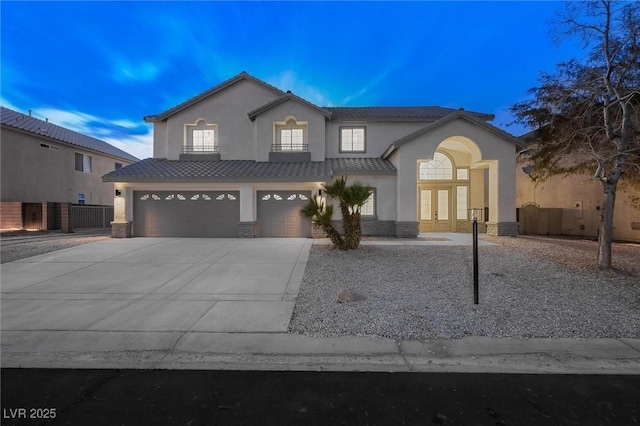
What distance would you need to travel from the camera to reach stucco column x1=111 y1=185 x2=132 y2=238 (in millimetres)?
15203

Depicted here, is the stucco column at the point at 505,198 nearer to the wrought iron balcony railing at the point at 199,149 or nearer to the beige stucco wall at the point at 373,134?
the beige stucco wall at the point at 373,134

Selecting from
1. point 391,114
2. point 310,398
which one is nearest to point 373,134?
point 391,114

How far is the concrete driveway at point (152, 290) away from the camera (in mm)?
5375

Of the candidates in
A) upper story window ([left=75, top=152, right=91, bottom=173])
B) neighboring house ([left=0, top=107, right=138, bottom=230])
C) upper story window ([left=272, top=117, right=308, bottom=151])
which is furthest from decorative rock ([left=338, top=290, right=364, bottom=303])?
upper story window ([left=75, top=152, right=91, bottom=173])

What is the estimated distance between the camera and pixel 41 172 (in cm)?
2116

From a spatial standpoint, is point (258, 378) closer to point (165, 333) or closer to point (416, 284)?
point (165, 333)

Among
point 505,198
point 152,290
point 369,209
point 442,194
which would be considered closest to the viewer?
point 152,290

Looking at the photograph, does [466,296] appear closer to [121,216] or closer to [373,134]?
[373,134]

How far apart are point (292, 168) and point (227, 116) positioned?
571 centimetres

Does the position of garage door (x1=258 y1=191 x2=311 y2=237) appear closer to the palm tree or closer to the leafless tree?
the palm tree

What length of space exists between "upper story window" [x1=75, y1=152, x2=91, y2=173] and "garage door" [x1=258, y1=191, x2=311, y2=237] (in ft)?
59.3

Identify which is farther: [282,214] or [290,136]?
[290,136]

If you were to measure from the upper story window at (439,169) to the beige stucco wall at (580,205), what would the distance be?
200 inches

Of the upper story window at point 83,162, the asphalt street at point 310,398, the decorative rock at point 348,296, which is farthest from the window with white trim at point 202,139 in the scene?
the asphalt street at point 310,398
